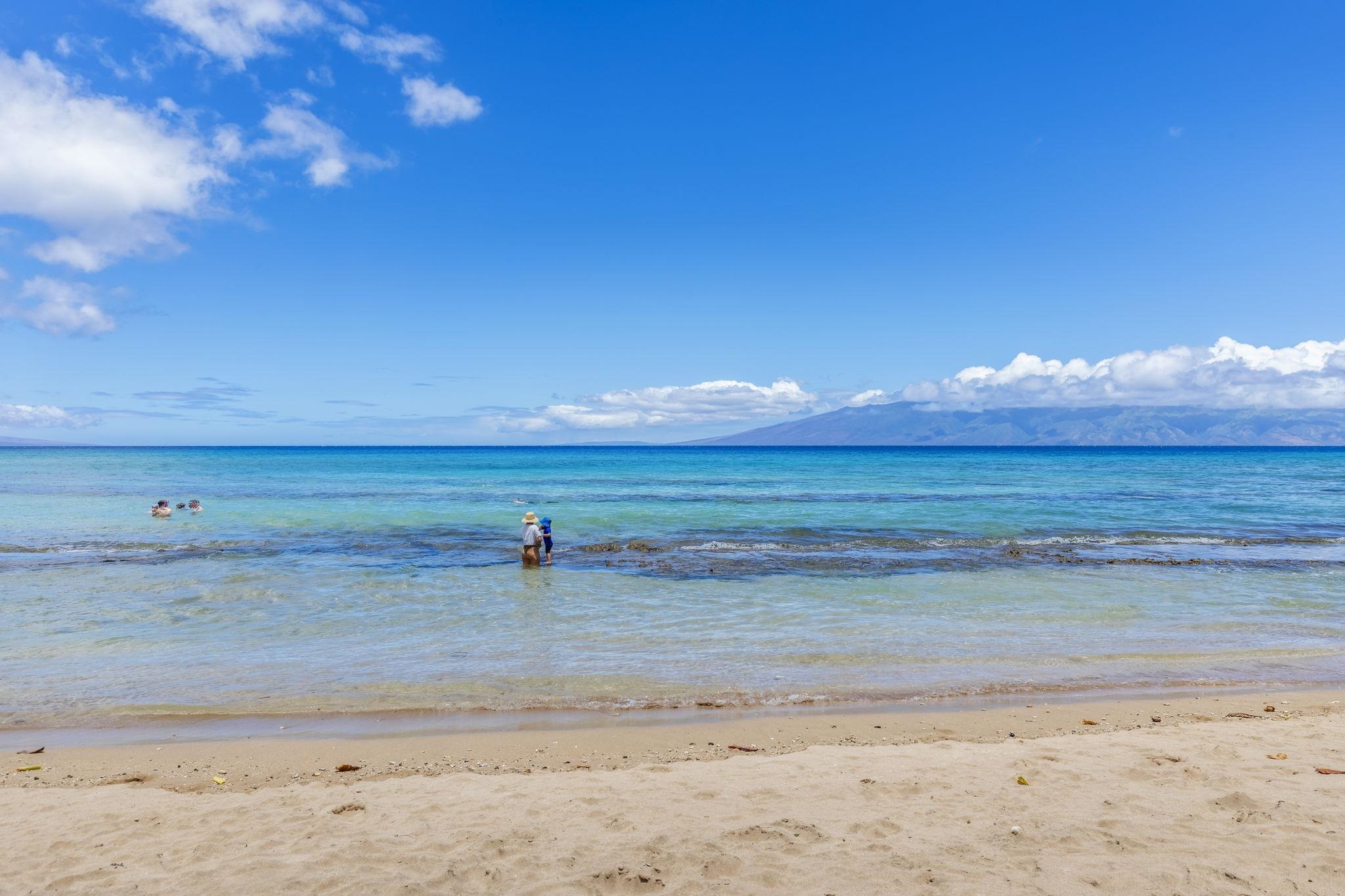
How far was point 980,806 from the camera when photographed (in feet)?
19.2

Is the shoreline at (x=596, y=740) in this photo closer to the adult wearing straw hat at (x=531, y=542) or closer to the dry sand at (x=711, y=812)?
the dry sand at (x=711, y=812)

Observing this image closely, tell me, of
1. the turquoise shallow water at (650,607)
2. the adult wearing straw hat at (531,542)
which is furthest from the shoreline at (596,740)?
the adult wearing straw hat at (531,542)

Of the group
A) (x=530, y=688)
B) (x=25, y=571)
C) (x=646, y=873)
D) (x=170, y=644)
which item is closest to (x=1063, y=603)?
(x=530, y=688)

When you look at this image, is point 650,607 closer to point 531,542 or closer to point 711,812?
point 531,542

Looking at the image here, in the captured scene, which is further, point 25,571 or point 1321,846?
point 25,571

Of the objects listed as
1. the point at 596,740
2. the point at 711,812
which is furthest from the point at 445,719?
the point at 711,812

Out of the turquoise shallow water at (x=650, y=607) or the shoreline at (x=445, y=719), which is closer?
the shoreline at (x=445, y=719)

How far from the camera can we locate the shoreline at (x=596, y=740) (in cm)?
688

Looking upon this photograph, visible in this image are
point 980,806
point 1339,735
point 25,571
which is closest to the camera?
point 980,806

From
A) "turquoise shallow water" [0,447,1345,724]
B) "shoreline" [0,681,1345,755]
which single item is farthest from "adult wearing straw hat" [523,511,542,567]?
"shoreline" [0,681,1345,755]

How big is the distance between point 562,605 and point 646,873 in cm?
981

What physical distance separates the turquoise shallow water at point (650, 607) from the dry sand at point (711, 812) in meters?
1.56

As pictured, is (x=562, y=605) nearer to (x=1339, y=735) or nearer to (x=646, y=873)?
(x=646, y=873)

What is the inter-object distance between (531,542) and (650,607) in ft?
18.3
